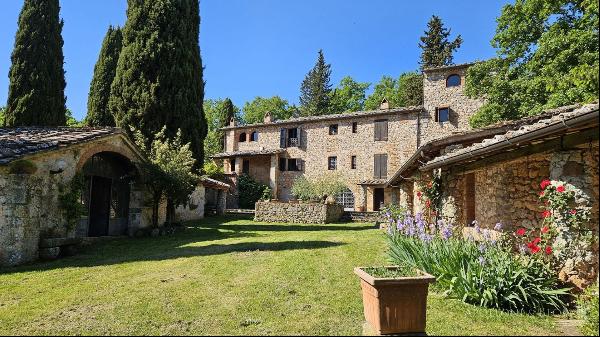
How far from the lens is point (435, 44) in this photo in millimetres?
37062

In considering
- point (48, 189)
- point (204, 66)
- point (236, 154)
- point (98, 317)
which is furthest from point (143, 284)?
point (236, 154)

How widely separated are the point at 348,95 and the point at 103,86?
2966 centimetres

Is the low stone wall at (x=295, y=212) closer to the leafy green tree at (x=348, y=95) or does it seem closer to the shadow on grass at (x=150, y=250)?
the shadow on grass at (x=150, y=250)

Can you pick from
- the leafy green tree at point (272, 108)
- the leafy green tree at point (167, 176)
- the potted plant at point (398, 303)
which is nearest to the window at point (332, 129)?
the leafy green tree at point (167, 176)

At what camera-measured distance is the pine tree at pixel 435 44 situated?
119 feet

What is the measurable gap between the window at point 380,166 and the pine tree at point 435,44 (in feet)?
44.9

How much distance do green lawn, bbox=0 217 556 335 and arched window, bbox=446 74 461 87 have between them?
68.0ft

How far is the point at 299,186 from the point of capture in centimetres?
2830

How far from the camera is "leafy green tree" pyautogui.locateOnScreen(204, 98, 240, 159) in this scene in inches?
1633

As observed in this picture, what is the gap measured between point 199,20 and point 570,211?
19.4m

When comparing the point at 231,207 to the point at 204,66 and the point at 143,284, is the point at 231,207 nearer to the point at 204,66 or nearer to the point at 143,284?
the point at 204,66

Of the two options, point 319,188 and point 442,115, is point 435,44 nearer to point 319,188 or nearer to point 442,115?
point 442,115

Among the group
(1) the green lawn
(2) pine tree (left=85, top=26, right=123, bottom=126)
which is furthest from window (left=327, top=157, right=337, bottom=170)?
(1) the green lawn

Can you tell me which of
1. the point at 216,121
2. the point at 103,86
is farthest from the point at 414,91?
the point at 216,121
